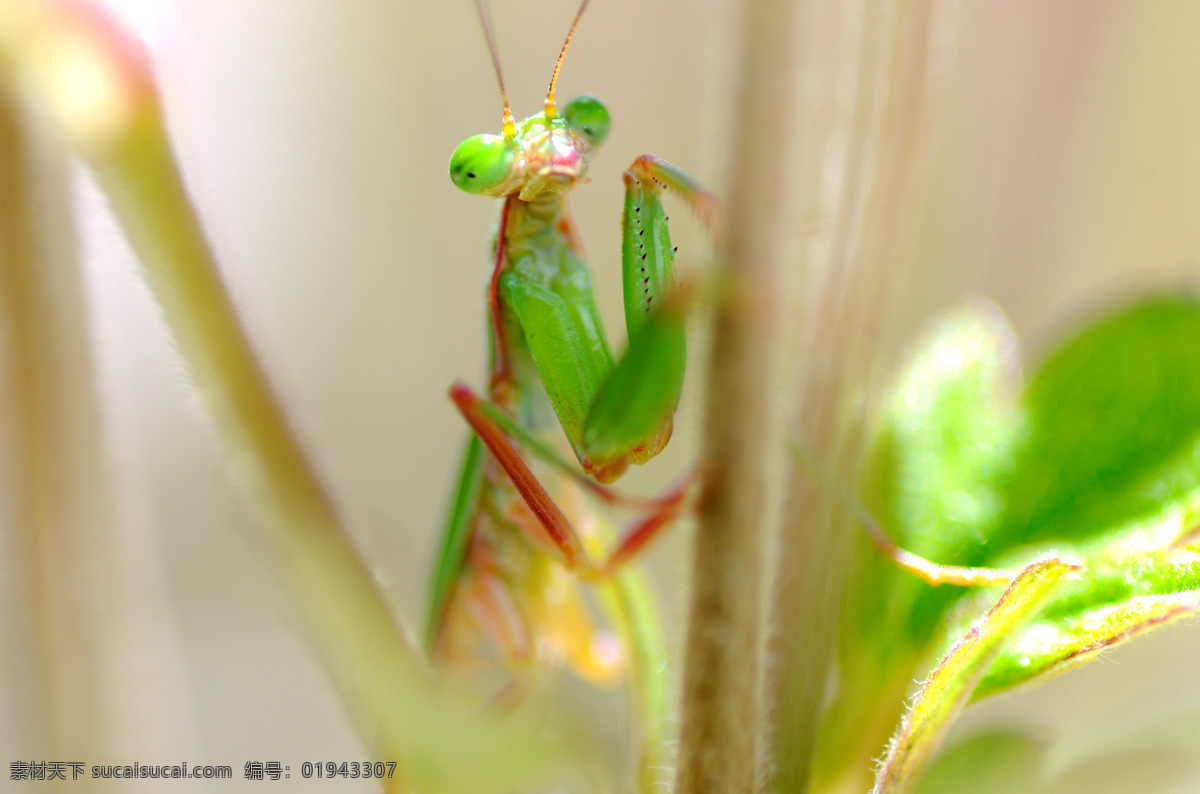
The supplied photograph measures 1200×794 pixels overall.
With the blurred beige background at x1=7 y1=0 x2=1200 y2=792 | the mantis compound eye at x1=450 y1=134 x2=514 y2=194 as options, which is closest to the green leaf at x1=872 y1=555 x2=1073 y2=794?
the mantis compound eye at x1=450 y1=134 x2=514 y2=194

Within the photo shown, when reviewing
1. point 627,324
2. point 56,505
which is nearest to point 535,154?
point 627,324

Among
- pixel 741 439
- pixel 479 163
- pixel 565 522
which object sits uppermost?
pixel 479 163

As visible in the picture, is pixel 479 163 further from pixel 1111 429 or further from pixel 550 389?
pixel 1111 429

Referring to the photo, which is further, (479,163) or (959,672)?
(479,163)

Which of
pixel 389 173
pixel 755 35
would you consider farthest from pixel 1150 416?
pixel 389 173

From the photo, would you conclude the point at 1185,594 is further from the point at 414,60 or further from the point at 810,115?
the point at 414,60

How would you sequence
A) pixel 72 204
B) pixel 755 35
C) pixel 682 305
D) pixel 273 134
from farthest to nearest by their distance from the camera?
pixel 273 134
pixel 72 204
pixel 682 305
pixel 755 35

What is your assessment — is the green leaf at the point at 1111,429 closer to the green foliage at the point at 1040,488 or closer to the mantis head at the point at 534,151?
the green foliage at the point at 1040,488
